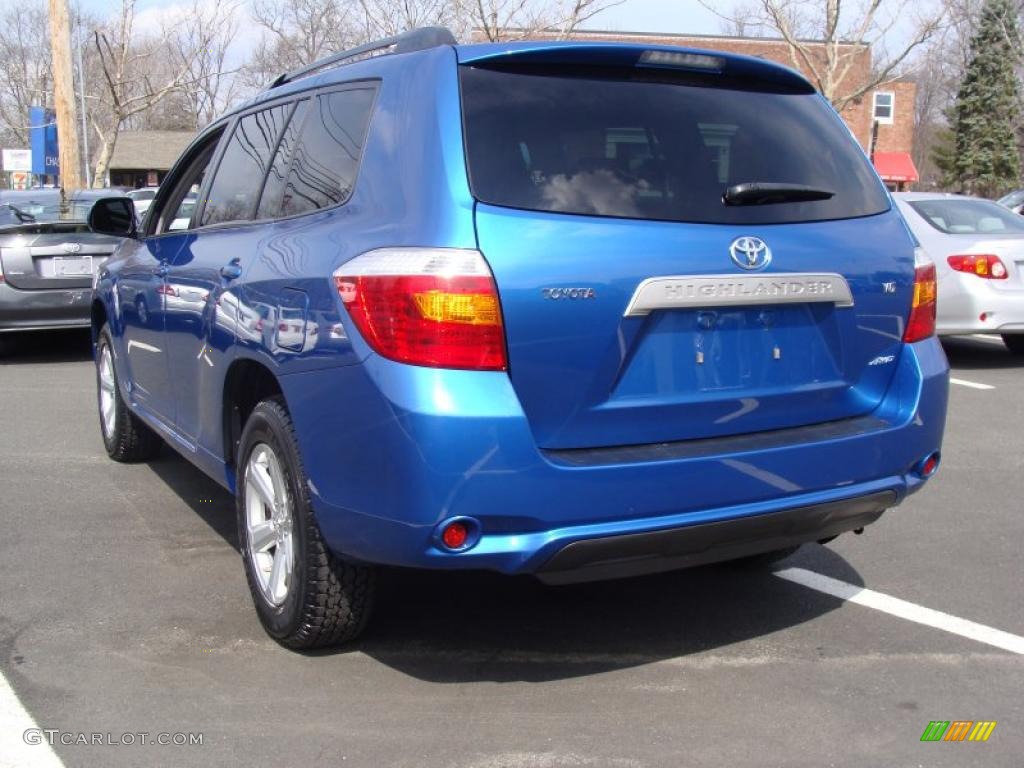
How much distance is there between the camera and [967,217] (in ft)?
33.7

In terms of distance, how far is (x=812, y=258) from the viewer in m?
3.34

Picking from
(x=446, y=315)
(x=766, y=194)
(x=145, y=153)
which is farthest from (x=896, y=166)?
(x=446, y=315)

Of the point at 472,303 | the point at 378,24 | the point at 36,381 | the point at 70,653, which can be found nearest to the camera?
the point at 472,303

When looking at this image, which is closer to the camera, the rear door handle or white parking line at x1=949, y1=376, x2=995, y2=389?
the rear door handle

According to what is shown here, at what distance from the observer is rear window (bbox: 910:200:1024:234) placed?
10086mm

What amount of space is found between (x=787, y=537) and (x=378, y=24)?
65.0ft

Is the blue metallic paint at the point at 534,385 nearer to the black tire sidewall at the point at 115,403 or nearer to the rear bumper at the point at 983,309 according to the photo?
the black tire sidewall at the point at 115,403

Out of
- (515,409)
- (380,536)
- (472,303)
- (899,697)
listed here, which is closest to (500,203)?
(472,303)

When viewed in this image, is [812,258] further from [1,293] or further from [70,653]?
[1,293]

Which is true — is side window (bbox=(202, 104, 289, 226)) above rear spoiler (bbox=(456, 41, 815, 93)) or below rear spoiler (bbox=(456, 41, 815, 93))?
below

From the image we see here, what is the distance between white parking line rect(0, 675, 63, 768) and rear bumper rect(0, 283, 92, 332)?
21.8 ft

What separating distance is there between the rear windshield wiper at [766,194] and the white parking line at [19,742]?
7.94 feet

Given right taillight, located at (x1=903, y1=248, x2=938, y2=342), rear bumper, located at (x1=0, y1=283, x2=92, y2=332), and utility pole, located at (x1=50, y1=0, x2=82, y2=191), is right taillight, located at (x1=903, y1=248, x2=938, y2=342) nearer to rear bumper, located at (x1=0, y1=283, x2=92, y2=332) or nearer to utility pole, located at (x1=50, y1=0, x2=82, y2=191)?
rear bumper, located at (x1=0, y1=283, x2=92, y2=332)

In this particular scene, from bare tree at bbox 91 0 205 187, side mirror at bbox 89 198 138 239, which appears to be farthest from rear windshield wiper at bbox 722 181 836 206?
bare tree at bbox 91 0 205 187
